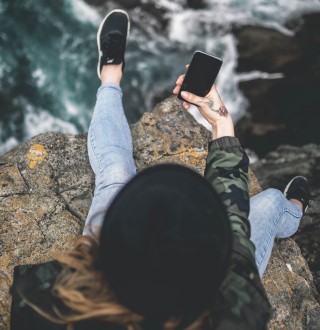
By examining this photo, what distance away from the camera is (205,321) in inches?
65.1

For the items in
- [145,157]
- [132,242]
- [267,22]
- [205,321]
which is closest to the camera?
[132,242]

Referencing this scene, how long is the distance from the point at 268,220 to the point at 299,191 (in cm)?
100

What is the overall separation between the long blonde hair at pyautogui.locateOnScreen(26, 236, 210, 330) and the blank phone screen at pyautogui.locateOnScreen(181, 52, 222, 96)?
1592mm

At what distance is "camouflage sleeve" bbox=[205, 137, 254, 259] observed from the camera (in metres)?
2.07

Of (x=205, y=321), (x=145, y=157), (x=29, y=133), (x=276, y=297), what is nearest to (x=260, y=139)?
(x=145, y=157)

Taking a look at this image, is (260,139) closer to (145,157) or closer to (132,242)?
(145,157)

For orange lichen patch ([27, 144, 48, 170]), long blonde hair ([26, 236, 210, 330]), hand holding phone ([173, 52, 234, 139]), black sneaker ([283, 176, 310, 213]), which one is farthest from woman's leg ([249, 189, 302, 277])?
orange lichen patch ([27, 144, 48, 170])

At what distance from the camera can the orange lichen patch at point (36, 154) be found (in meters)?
3.06

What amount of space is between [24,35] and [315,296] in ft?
18.6

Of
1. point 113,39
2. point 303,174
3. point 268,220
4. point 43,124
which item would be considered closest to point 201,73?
point 268,220

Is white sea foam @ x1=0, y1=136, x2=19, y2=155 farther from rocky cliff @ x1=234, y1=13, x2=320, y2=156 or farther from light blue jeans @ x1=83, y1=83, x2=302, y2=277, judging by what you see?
rocky cliff @ x1=234, y1=13, x2=320, y2=156

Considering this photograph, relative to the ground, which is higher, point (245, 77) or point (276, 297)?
point (245, 77)

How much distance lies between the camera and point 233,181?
2.21m

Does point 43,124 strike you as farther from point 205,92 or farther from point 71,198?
point 205,92
